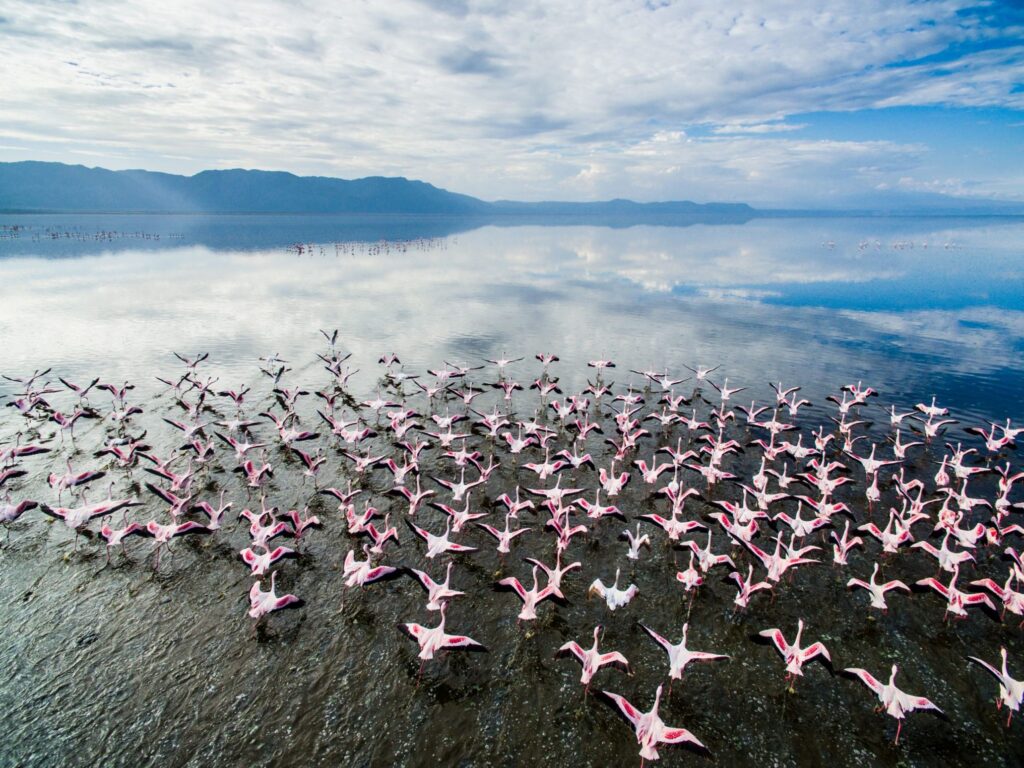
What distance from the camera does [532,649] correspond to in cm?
991

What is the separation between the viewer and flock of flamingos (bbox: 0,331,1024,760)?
10.2 metres

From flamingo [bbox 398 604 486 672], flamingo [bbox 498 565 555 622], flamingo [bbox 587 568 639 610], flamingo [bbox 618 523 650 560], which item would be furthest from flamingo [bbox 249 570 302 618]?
flamingo [bbox 618 523 650 560]

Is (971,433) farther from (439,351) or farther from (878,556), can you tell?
(439,351)

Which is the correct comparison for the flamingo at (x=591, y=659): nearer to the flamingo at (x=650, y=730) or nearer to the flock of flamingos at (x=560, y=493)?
the flock of flamingos at (x=560, y=493)

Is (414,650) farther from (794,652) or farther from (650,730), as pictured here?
(794,652)

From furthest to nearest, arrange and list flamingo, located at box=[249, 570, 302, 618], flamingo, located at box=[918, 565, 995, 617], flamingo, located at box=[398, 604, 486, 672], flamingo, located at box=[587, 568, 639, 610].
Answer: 1. flamingo, located at box=[587, 568, 639, 610]
2. flamingo, located at box=[918, 565, 995, 617]
3. flamingo, located at box=[249, 570, 302, 618]
4. flamingo, located at box=[398, 604, 486, 672]

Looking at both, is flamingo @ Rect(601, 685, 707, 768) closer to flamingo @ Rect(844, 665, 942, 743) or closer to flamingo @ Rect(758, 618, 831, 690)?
flamingo @ Rect(758, 618, 831, 690)

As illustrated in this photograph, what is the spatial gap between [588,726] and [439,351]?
23.1 m

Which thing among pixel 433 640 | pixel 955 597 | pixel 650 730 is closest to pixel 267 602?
pixel 433 640

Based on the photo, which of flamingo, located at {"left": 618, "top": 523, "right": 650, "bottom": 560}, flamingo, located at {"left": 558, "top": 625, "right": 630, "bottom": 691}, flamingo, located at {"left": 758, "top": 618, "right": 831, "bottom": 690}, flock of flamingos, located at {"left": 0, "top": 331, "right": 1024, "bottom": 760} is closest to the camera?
flamingo, located at {"left": 558, "top": 625, "right": 630, "bottom": 691}

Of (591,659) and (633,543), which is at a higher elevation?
(591,659)

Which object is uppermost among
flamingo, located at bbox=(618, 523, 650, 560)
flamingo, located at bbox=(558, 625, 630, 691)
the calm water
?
flamingo, located at bbox=(558, 625, 630, 691)

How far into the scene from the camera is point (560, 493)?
13227mm

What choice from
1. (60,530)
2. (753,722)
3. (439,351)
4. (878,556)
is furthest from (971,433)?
(60,530)
